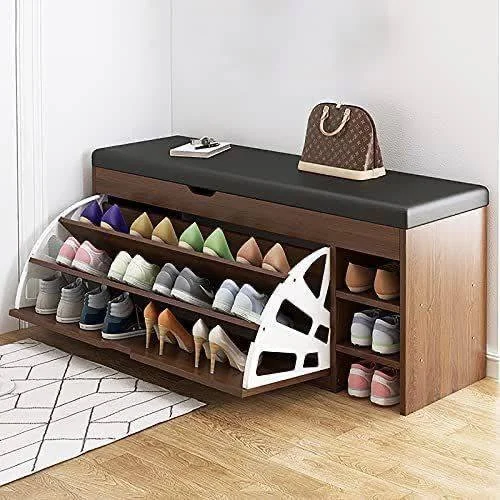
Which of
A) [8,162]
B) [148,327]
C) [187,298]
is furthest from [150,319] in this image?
[8,162]

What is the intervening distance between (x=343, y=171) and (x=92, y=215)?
3.10ft

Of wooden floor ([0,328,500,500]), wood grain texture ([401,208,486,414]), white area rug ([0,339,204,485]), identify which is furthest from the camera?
wood grain texture ([401,208,486,414])

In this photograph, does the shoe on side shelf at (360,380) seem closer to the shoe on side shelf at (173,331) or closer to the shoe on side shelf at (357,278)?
the shoe on side shelf at (357,278)

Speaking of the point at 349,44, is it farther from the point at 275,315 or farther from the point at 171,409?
the point at 171,409

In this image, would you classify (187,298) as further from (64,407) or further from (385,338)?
(385,338)

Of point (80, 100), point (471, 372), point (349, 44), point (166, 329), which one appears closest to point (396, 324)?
point (471, 372)

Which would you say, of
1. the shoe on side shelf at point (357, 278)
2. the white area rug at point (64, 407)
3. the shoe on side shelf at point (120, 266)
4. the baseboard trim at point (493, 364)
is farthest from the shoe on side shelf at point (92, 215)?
the baseboard trim at point (493, 364)

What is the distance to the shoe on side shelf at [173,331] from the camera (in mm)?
3191

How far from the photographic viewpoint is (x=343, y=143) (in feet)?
10.8

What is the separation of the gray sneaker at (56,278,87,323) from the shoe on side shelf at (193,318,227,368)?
577 millimetres

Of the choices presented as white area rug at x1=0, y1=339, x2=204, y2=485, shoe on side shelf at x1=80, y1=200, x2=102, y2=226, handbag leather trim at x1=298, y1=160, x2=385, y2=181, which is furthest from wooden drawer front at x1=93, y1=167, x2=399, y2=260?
white area rug at x1=0, y1=339, x2=204, y2=485

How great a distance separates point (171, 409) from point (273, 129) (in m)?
1.19

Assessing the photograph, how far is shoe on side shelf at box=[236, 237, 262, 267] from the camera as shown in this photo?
10.4 feet

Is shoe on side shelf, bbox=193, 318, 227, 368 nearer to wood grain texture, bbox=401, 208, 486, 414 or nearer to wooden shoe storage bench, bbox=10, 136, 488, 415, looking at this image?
wooden shoe storage bench, bbox=10, 136, 488, 415
